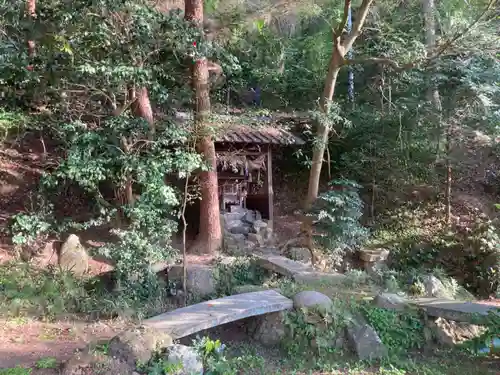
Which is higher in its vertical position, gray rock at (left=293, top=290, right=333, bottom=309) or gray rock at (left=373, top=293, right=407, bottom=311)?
gray rock at (left=293, top=290, right=333, bottom=309)

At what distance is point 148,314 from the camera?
19.0 ft

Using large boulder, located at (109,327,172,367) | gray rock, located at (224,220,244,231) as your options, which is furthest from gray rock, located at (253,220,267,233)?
large boulder, located at (109,327,172,367)

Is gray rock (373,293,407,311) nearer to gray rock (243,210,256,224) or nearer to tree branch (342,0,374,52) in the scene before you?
gray rock (243,210,256,224)

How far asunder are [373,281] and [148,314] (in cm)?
362

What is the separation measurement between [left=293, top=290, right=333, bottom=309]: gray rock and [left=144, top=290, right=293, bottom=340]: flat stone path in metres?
0.10

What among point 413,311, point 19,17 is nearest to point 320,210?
point 413,311

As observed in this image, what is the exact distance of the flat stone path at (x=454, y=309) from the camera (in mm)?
4910

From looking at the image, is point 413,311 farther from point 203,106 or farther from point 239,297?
point 203,106

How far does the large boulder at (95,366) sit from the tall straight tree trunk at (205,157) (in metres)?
4.27

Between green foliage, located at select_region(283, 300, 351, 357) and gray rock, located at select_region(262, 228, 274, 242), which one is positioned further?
gray rock, located at select_region(262, 228, 274, 242)

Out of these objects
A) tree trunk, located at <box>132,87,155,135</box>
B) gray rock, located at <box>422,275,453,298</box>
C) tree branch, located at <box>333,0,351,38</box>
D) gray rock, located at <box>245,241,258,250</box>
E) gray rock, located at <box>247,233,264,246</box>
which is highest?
tree branch, located at <box>333,0,351,38</box>

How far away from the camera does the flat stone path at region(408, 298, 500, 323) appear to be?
16.1 feet

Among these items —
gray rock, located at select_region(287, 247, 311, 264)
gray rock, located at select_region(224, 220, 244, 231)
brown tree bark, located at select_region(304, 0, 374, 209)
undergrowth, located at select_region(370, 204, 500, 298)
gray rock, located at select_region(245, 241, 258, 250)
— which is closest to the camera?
brown tree bark, located at select_region(304, 0, 374, 209)

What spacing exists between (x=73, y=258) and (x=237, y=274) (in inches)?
111
